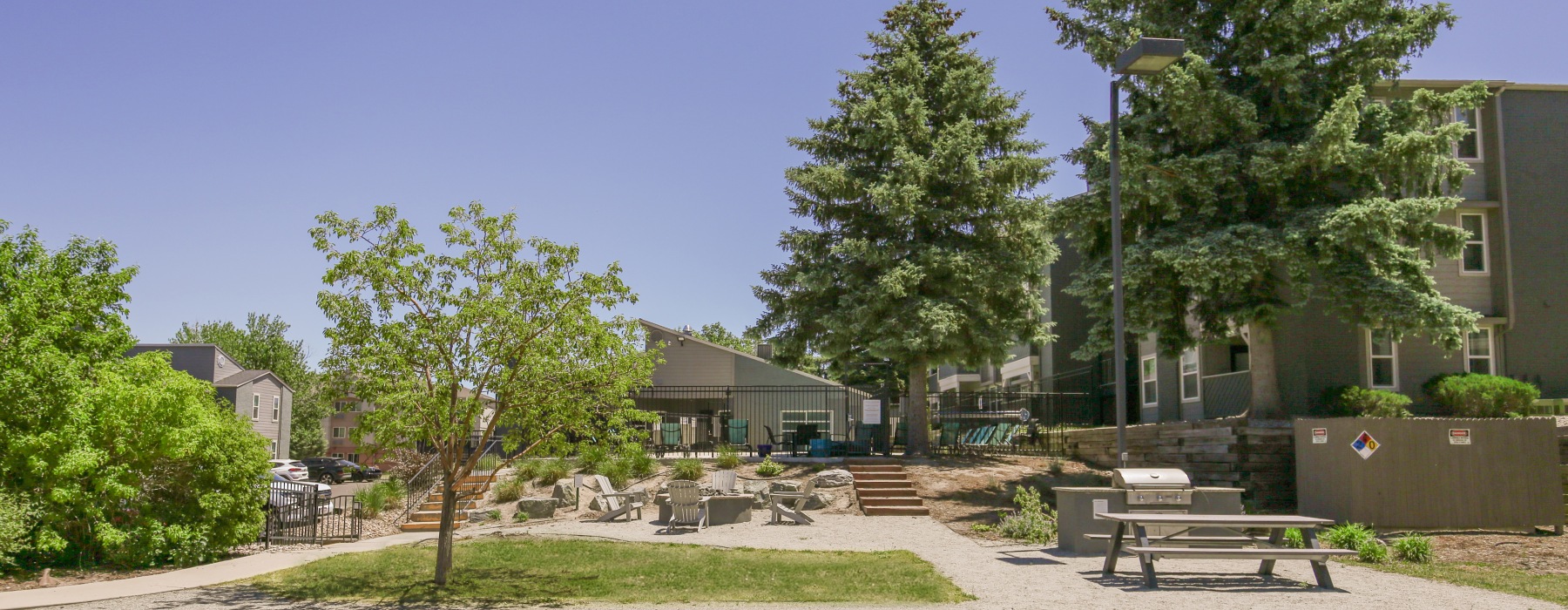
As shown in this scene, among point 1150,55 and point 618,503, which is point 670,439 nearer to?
point 618,503

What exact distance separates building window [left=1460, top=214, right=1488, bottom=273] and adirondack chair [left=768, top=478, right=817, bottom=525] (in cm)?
1543

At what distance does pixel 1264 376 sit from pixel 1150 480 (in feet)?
29.0

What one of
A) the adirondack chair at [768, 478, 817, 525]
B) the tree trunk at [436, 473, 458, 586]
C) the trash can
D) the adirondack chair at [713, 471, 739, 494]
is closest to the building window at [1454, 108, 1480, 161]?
the trash can

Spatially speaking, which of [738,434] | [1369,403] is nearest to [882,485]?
[738,434]

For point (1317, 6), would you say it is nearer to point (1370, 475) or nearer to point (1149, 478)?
point (1370, 475)

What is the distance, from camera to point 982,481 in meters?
22.0

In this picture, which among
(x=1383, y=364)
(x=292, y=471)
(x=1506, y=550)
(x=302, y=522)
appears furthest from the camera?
(x=292, y=471)

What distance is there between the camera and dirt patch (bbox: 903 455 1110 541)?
19.2 m

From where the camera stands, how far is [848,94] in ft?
87.7

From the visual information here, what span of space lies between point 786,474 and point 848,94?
9.81 metres

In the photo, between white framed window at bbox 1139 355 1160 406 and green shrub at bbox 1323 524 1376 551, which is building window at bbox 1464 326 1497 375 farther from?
green shrub at bbox 1323 524 1376 551

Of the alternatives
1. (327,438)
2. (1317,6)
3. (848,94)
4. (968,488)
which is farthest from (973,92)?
(327,438)

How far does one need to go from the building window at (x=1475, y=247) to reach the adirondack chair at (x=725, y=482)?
55.1 ft

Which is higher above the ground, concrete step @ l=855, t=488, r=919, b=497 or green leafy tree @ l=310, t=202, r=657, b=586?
green leafy tree @ l=310, t=202, r=657, b=586
